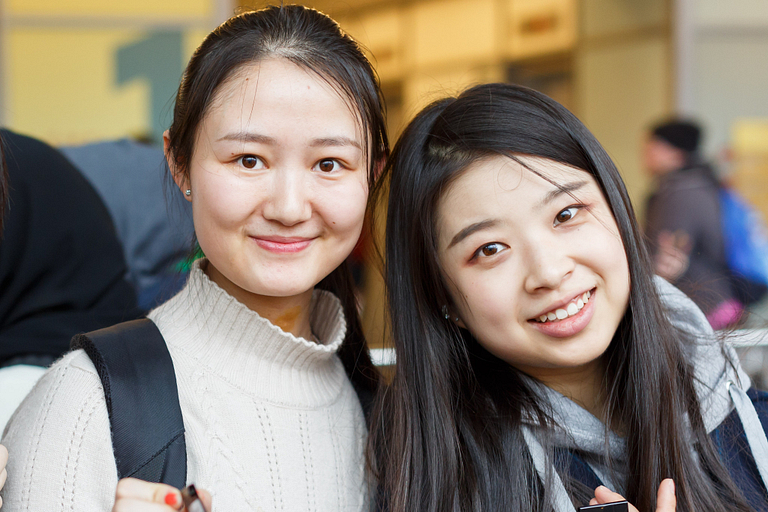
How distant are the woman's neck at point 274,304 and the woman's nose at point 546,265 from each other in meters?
0.49

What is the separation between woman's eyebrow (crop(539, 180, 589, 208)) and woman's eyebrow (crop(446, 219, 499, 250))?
107 millimetres

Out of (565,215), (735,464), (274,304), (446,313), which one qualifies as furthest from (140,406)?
(735,464)

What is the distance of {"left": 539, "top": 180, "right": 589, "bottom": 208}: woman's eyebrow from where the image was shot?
61.4 inches

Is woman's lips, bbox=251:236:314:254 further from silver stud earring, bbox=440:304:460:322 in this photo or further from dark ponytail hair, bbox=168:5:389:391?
silver stud earring, bbox=440:304:460:322

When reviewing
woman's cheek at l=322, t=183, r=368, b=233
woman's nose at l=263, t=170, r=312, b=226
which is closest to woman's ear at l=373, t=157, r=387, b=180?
woman's cheek at l=322, t=183, r=368, b=233

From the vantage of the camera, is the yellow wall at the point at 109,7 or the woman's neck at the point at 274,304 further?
the yellow wall at the point at 109,7

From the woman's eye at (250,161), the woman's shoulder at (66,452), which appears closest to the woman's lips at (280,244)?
the woman's eye at (250,161)

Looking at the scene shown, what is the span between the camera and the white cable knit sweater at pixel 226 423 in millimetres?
1287

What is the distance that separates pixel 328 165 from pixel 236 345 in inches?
16.5

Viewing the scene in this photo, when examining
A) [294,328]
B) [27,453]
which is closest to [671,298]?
[294,328]

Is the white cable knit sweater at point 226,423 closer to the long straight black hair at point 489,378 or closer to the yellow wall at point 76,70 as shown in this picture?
the long straight black hair at point 489,378

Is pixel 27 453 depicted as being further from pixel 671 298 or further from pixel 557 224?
pixel 671 298

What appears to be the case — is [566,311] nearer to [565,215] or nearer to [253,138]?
[565,215]

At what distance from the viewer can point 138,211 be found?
98.3 inches
